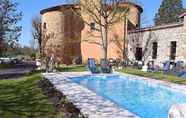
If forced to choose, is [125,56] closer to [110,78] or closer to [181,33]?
[181,33]

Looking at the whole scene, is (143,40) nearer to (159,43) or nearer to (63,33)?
(159,43)

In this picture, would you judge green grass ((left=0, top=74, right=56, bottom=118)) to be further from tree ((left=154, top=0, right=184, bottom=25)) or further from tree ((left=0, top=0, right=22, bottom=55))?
tree ((left=154, top=0, right=184, bottom=25))

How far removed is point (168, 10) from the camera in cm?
6688

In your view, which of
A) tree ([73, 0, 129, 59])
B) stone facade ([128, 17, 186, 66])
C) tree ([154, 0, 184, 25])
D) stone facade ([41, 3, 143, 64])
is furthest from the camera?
tree ([154, 0, 184, 25])

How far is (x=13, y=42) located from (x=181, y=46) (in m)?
11.3

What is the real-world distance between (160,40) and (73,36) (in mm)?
11062

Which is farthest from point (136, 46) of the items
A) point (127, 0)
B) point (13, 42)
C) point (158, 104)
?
point (158, 104)

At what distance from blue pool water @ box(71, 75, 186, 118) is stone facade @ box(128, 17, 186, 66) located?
6.08m

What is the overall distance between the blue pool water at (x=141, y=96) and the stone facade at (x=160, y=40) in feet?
20.0

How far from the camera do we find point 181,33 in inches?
871

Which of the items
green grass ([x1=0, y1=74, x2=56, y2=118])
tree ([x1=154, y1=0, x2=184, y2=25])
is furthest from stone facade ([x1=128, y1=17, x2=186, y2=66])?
tree ([x1=154, y1=0, x2=184, y2=25])

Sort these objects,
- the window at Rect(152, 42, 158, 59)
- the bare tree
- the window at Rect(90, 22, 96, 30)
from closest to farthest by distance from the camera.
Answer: the window at Rect(152, 42, 158, 59)
the bare tree
the window at Rect(90, 22, 96, 30)

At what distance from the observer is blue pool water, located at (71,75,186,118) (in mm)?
9673

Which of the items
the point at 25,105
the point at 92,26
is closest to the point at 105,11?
the point at 92,26
